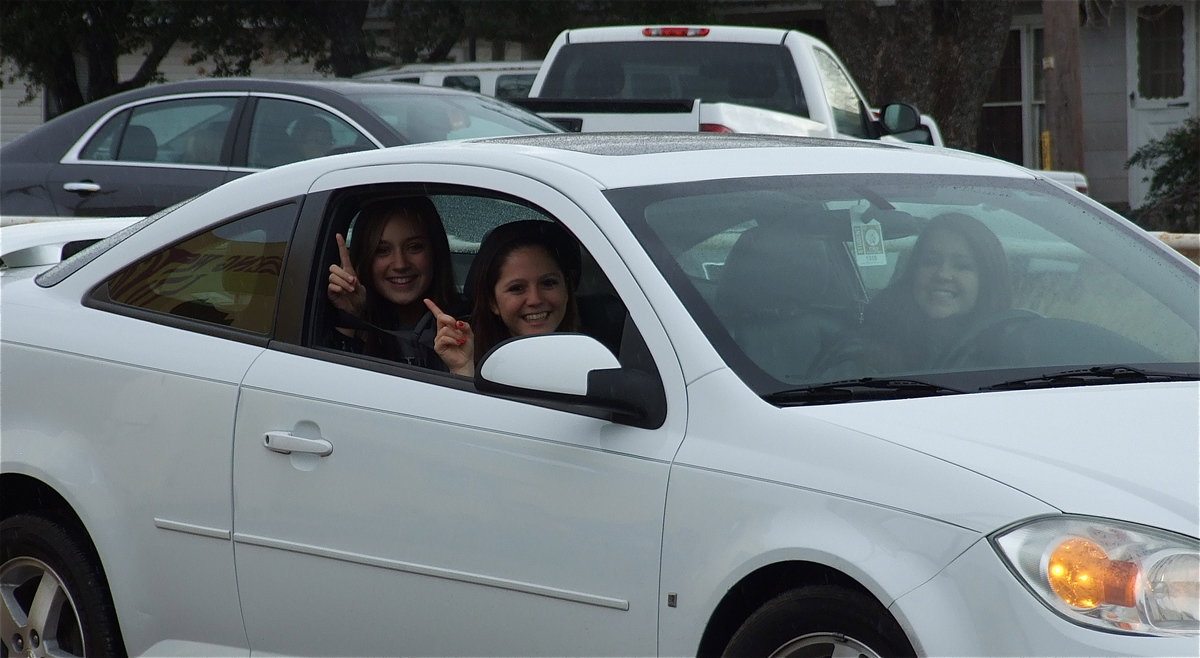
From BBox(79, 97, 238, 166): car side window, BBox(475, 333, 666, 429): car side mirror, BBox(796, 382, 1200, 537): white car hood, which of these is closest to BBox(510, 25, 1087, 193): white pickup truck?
BBox(79, 97, 238, 166): car side window

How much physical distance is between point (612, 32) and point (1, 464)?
22.7ft

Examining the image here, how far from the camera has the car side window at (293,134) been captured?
855 centimetres

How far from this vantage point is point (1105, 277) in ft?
12.6

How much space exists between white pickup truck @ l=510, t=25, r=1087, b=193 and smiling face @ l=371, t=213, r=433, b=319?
203 inches

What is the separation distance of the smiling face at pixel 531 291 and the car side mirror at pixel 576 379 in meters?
0.81

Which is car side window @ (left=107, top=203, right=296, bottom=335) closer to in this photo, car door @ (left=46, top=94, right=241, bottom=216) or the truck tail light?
car door @ (left=46, top=94, right=241, bottom=216)

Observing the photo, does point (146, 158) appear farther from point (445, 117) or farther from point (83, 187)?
point (445, 117)

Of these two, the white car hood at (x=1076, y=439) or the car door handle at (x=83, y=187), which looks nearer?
the white car hood at (x=1076, y=439)

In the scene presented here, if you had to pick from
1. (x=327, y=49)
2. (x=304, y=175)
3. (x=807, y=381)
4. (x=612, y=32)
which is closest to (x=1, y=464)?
(x=304, y=175)

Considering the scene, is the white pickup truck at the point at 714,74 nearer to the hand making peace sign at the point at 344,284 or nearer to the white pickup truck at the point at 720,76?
the white pickup truck at the point at 720,76

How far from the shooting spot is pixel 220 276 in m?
4.09

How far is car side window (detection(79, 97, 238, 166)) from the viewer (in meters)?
9.11

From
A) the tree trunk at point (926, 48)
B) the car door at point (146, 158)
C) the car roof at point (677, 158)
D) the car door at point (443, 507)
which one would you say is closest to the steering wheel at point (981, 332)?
the car roof at point (677, 158)

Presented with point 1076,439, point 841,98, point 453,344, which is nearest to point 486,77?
point 841,98
